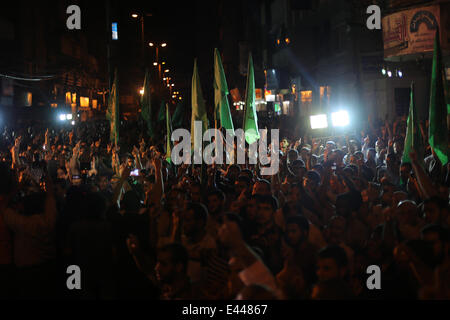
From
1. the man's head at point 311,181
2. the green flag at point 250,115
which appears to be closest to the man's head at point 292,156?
the green flag at point 250,115

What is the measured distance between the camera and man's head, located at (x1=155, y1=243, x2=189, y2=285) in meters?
3.94

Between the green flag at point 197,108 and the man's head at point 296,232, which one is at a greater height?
the green flag at point 197,108

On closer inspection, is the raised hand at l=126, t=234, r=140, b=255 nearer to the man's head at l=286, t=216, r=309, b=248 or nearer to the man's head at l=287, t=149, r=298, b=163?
the man's head at l=286, t=216, r=309, b=248

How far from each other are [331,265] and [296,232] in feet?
3.10

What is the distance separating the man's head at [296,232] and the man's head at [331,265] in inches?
32.7

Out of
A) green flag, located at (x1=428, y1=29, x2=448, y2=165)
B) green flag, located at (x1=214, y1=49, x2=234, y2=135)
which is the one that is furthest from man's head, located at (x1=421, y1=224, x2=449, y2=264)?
green flag, located at (x1=214, y1=49, x2=234, y2=135)

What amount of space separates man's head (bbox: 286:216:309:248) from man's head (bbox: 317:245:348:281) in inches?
32.7

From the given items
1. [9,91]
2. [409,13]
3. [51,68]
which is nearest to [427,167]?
[409,13]

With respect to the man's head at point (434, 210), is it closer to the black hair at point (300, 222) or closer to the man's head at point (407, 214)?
the man's head at point (407, 214)

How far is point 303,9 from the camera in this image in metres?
30.8

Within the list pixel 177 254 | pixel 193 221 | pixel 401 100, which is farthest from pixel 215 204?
pixel 401 100

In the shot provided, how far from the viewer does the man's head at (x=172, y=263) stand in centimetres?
394

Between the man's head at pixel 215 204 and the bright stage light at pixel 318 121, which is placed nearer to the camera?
the man's head at pixel 215 204

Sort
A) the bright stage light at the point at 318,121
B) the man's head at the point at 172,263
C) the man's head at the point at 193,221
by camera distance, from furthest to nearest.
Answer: the bright stage light at the point at 318,121 < the man's head at the point at 193,221 < the man's head at the point at 172,263
